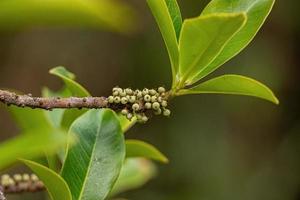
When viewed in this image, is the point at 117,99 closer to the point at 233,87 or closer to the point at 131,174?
the point at 233,87

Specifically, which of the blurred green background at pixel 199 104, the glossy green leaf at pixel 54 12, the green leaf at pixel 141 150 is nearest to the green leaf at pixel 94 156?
the green leaf at pixel 141 150

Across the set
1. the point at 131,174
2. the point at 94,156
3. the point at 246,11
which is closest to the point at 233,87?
the point at 246,11

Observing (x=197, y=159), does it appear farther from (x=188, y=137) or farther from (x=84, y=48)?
(x=84, y=48)

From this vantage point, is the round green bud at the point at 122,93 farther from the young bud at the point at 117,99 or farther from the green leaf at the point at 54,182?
the green leaf at the point at 54,182

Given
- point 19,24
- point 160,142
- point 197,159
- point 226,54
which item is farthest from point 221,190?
point 19,24

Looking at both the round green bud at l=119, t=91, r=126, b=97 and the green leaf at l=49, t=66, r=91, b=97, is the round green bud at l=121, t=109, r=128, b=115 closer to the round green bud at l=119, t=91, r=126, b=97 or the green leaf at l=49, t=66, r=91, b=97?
the round green bud at l=119, t=91, r=126, b=97

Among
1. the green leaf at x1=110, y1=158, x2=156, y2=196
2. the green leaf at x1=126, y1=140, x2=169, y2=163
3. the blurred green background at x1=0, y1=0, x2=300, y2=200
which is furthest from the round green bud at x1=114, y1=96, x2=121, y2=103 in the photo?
the blurred green background at x1=0, y1=0, x2=300, y2=200

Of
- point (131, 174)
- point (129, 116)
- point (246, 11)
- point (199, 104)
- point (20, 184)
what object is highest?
point (246, 11)
